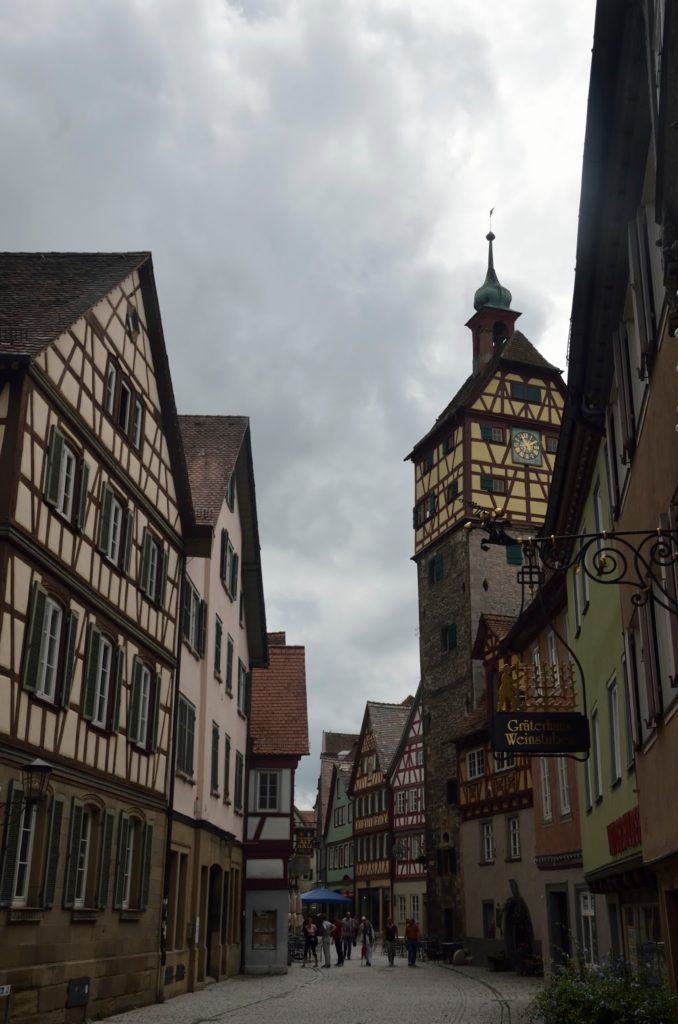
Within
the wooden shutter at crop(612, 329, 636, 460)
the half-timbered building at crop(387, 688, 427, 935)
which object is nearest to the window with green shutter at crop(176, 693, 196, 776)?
the wooden shutter at crop(612, 329, 636, 460)

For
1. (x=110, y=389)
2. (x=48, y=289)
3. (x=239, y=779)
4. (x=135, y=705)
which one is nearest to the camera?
(x=48, y=289)

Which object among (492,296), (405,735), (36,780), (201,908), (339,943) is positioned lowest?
(339,943)

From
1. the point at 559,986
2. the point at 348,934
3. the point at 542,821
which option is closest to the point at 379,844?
the point at 348,934

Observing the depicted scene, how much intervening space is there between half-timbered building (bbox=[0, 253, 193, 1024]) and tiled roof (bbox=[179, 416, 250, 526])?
115 inches

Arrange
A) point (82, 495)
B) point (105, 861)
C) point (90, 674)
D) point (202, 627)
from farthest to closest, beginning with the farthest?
point (202, 627) < point (105, 861) < point (90, 674) < point (82, 495)

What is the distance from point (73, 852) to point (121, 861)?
107 inches

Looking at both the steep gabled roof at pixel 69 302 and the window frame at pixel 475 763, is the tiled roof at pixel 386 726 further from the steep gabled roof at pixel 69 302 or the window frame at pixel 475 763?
the steep gabled roof at pixel 69 302

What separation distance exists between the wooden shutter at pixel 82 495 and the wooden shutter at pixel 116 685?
266cm

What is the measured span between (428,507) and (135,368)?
26704mm

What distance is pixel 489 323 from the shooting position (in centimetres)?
4862

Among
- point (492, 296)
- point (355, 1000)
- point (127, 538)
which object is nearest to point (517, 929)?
point (355, 1000)

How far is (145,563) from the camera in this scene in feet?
63.9

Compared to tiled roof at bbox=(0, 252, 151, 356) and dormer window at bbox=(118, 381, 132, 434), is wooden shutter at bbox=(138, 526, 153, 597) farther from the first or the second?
tiled roof at bbox=(0, 252, 151, 356)

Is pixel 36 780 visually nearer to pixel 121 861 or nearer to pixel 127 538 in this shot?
pixel 121 861
